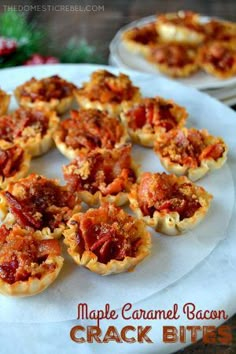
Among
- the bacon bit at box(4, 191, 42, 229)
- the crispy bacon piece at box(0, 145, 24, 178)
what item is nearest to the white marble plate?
the crispy bacon piece at box(0, 145, 24, 178)

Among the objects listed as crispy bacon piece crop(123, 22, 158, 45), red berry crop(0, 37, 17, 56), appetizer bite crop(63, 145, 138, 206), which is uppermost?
appetizer bite crop(63, 145, 138, 206)

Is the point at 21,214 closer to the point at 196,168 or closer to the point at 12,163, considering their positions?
the point at 12,163

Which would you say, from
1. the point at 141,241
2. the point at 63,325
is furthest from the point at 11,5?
the point at 63,325

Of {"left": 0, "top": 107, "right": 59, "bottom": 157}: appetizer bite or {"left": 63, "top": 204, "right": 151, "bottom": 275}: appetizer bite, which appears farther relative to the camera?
{"left": 0, "top": 107, "right": 59, "bottom": 157}: appetizer bite

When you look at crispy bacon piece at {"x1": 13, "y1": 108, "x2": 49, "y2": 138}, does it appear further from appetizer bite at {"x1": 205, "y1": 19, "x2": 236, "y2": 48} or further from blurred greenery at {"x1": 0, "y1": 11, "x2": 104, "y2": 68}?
appetizer bite at {"x1": 205, "y1": 19, "x2": 236, "y2": 48}

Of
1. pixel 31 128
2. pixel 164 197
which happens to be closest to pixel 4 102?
pixel 31 128

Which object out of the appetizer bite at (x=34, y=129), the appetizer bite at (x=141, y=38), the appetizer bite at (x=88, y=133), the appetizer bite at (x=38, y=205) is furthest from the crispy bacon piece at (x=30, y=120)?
the appetizer bite at (x=141, y=38)

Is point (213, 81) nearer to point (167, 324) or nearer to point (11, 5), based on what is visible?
point (11, 5)
